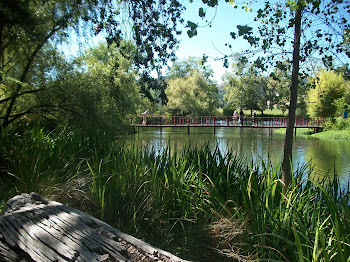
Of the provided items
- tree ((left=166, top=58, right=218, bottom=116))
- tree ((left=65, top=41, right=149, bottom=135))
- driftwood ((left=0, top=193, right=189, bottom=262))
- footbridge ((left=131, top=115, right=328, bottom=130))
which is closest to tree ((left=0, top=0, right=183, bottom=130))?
tree ((left=65, top=41, right=149, bottom=135))

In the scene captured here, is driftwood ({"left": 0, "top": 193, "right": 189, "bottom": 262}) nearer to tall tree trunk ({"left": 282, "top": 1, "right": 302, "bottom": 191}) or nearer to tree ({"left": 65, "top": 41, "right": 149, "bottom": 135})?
tall tree trunk ({"left": 282, "top": 1, "right": 302, "bottom": 191})

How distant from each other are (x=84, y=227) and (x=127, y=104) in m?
9.39

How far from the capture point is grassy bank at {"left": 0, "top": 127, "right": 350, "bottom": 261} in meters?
2.05

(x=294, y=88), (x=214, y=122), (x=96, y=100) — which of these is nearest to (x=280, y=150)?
(x=96, y=100)

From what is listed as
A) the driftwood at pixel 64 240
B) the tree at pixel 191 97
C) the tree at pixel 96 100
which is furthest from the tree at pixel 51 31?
the tree at pixel 191 97

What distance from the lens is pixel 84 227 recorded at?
1919 millimetres

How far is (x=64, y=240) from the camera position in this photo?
5.97ft

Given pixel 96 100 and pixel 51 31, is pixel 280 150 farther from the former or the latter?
pixel 51 31

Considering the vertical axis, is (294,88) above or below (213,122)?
above

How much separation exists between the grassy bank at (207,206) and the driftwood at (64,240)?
0.60 meters

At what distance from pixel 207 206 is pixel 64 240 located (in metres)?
1.36

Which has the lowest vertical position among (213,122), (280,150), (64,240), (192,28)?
(280,150)

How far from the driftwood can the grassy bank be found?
0.60 m

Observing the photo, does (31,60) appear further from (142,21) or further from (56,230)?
(56,230)
